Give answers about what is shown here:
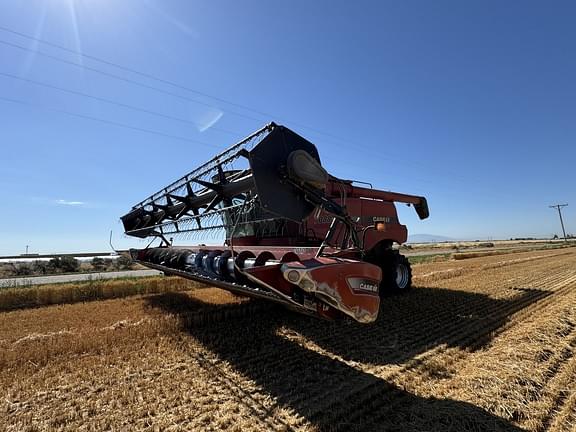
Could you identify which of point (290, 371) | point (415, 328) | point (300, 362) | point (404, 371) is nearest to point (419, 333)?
point (415, 328)

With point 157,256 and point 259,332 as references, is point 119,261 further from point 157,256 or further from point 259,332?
point 259,332

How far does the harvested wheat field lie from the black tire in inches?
50.5

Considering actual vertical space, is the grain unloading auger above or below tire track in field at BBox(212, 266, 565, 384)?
above

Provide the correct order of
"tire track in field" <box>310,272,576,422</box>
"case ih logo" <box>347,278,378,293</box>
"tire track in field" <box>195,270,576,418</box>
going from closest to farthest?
"tire track in field" <box>310,272,576,422</box>
"tire track in field" <box>195,270,576,418</box>
"case ih logo" <box>347,278,378,293</box>

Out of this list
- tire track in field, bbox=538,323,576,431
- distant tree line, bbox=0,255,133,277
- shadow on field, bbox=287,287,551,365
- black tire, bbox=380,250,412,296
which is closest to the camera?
tire track in field, bbox=538,323,576,431

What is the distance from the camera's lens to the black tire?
7.32 meters

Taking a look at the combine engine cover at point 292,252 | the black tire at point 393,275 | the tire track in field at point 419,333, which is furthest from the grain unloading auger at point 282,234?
the black tire at point 393,275

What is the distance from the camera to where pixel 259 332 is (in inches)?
188

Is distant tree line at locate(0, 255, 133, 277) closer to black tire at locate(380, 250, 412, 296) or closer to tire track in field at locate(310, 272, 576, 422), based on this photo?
black tire at locate(380, 250, 412, 296)

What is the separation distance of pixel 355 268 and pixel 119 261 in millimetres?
26155

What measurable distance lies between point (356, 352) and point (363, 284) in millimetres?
1330

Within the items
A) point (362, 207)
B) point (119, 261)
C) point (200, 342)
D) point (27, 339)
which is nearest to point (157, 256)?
point (27, 339)

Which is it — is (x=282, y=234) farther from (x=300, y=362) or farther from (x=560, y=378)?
(x=560, y=378)

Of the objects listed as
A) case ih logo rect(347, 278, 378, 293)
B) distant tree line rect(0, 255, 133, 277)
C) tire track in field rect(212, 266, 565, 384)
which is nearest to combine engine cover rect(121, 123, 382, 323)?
case ih logo rect(347, 278, 378, 293)
